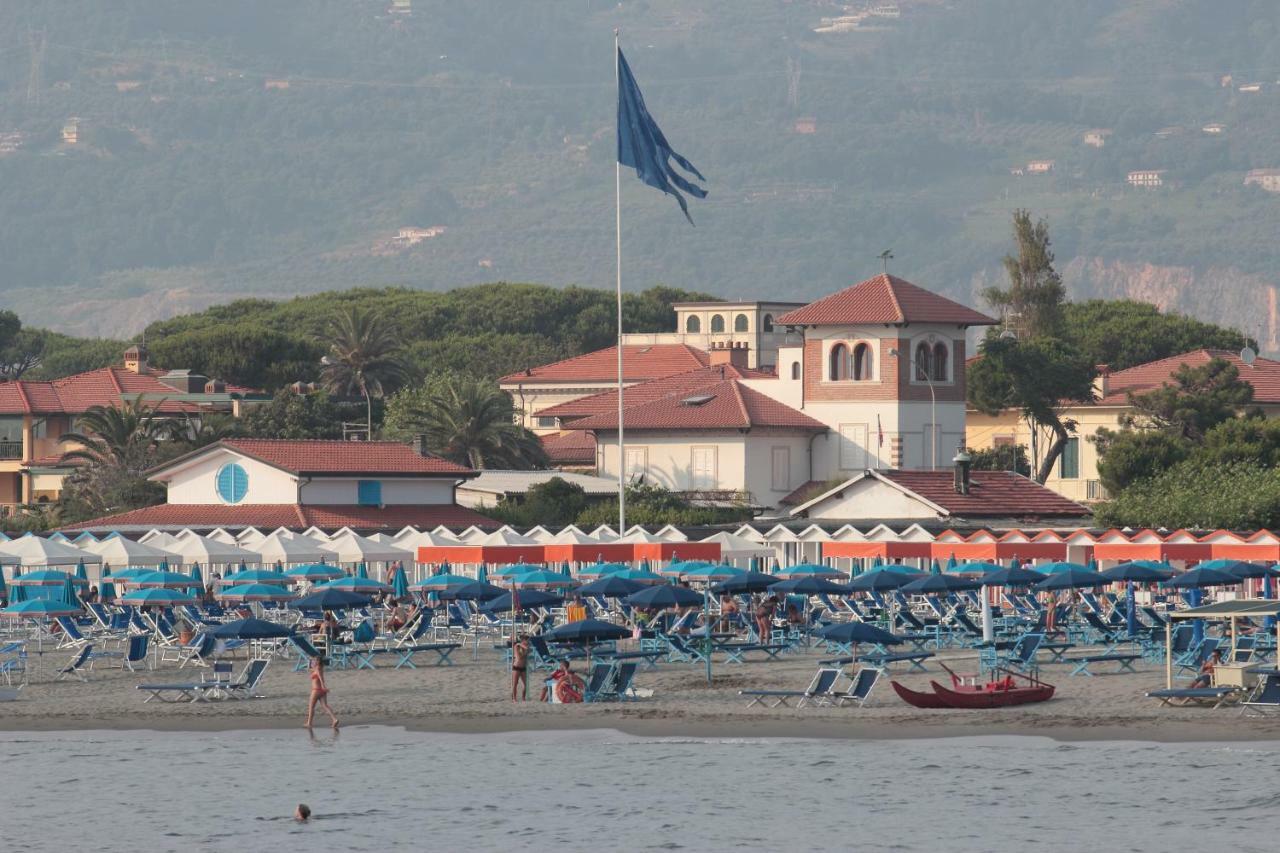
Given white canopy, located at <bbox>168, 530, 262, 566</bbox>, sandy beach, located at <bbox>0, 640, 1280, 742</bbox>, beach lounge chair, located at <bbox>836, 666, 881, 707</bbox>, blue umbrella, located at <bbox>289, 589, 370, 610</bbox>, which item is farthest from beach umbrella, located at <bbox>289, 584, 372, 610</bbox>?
white canopy, located at <bbox>168, 530, 262, 566</bbox>

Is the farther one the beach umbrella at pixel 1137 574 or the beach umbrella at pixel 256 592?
the beach umbrella at pixel 256 592

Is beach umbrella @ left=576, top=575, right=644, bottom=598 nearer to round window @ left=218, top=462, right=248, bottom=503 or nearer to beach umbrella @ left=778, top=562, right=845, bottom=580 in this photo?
beach umbrella @ left=778, top=562, right=845, bottom=580

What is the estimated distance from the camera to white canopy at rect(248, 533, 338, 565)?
52.2 m

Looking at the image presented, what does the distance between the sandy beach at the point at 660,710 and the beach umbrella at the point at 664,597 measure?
1.30 metres

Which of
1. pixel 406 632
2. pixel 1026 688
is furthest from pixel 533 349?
pixel 1026 688

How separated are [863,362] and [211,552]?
3420cm

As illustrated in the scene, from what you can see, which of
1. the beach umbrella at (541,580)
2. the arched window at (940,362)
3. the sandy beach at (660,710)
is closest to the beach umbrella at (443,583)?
the beach umbrella at (541,580)

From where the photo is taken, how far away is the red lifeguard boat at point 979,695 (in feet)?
113

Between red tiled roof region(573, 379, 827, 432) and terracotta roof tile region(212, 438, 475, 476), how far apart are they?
14.4 metres

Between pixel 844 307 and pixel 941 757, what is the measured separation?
49378 millimetres

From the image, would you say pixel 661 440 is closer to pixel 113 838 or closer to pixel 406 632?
pixel 406 632

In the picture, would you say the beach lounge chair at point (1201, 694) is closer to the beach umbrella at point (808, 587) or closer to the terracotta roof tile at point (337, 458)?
the beach umbrella at point (808, 587)

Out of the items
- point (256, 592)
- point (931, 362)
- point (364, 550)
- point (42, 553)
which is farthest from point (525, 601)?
point (931, 362)

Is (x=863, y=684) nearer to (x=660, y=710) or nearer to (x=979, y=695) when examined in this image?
(x=979, y=695)
